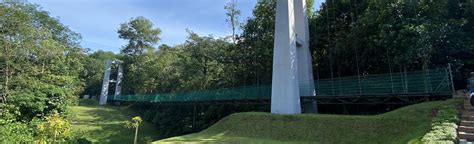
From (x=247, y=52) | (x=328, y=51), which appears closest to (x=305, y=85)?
(x=328, y=51)

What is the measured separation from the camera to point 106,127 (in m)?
24.7

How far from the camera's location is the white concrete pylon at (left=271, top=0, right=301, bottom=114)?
15.1 m

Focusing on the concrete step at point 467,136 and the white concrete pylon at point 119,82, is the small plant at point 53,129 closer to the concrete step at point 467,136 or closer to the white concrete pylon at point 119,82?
the concrete step at point 467,136

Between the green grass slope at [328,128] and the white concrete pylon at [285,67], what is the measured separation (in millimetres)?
1149

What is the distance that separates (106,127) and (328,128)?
19224 millimetres

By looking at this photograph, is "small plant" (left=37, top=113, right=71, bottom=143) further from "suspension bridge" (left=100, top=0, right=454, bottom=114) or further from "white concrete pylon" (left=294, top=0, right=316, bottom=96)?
"white concrete pylon" (left=294, top=0, right=316, bottom=96)

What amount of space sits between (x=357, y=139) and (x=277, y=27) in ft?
25.0

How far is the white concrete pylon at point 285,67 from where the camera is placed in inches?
596

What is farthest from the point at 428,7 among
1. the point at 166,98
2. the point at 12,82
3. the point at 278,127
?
the point at 12,82

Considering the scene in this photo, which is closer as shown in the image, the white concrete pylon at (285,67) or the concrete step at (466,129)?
the concrete step at (466,129)

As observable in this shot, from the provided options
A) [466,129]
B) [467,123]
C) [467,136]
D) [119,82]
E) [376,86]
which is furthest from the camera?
[119,82]

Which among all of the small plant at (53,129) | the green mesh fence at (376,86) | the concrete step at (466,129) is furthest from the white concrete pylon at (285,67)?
the small plant at (53,129)

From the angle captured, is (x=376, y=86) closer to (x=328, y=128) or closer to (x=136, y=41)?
(x=328, y=128)

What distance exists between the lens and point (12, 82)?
51.9 feet
